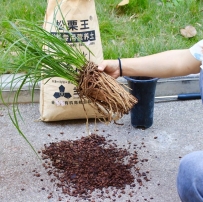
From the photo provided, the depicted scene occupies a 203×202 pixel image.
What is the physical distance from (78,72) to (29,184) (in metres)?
0.69

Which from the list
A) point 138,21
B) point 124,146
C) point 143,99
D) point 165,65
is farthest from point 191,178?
point 138,21

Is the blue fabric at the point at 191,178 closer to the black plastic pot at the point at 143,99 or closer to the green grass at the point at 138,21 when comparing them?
the black plastic pot at the point at 143,99

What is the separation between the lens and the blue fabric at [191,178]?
1905mm

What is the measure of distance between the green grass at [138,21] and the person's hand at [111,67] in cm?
112

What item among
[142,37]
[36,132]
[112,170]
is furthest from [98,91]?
[142,37]

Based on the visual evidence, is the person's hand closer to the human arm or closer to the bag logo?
the human arm

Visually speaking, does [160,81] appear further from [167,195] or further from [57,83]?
[167,195]

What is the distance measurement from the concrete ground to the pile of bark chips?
0.13ft

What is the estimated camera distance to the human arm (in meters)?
2.17

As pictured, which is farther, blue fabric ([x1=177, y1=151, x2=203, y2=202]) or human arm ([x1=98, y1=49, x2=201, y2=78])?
human arm ([x1=98, y1=49, x2=201, y2=78])

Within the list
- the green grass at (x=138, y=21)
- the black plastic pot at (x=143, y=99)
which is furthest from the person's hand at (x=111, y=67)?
the green grass at (x=138, y=21)

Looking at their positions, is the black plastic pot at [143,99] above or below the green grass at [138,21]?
below

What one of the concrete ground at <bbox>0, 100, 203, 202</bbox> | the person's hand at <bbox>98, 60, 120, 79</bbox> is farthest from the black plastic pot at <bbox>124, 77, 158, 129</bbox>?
the person's hand at <bbox>98, 60, 120, 79</bbox>

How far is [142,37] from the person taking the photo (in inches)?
145
